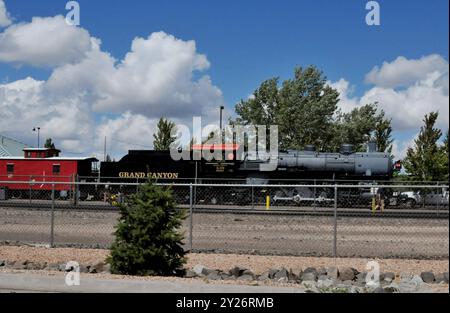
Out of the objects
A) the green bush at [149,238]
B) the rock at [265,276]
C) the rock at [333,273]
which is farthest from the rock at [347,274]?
the green bush at [149,238]

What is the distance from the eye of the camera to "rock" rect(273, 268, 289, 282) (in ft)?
32.1

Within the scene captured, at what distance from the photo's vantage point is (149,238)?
967 centimetres

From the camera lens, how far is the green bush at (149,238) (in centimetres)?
960

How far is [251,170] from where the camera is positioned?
32844 mm

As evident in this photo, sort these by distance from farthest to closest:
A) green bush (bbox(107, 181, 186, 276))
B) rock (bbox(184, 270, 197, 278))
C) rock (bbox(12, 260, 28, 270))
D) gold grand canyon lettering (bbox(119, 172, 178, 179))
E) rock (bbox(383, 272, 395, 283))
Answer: gold grand canyon lettering (bbox(119, 172, 178, 179)) → rock (bbox(12, 260, 28, 270)) → rock (bbox(184, 270, 197, 278)) → green bush (bbox(107, 181, 186, 276)) → rock (bbox(383, 272, 395, 283))

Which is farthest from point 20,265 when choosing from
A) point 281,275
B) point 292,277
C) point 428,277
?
point 428,277

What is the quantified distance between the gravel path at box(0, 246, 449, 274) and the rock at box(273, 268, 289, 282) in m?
0.81

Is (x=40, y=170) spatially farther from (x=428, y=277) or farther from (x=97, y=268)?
(x=428, y=277)

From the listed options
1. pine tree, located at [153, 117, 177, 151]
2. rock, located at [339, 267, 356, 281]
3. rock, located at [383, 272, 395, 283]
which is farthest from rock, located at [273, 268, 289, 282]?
pine tree, located at [153, 117, 177, 151]

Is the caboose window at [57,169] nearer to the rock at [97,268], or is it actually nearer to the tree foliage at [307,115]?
the tree foliage at [307,115]

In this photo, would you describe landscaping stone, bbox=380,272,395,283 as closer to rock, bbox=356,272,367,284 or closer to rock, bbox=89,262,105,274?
rock, bbox=356,272,367,284
